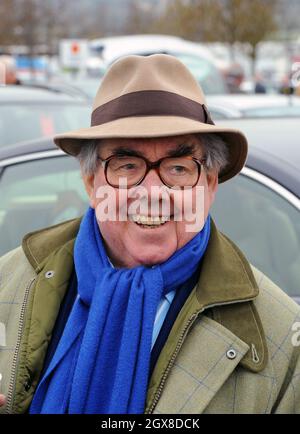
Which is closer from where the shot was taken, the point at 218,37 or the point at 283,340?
the point at 283,340

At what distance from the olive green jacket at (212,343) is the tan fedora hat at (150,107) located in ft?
1.07

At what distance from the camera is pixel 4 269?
7.61ft

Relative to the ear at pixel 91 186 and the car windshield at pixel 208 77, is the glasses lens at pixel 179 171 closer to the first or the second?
the ear at pixel 91 186

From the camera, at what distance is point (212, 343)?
1952mm

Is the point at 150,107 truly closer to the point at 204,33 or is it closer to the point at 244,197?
the point at 244,197

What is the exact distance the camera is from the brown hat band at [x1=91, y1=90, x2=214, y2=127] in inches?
81.0

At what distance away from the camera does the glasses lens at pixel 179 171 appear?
205cm

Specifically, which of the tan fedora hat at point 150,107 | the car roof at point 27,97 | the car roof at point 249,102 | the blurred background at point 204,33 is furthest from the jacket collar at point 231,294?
the blurred background at point 204,33

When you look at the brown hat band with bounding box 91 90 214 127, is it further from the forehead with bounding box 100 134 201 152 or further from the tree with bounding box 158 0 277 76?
the tree with bounding box 158 0 277 76

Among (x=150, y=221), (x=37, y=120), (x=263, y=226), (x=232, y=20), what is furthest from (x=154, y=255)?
(x=232, y=20)

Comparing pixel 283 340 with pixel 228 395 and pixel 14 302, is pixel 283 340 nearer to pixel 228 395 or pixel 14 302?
pixel 228 395

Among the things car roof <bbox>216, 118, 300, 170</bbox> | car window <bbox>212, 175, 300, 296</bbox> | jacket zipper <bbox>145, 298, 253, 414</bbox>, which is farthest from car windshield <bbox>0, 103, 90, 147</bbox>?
jacket zipper <bbox>145, 298, 253, 414</bbox>
